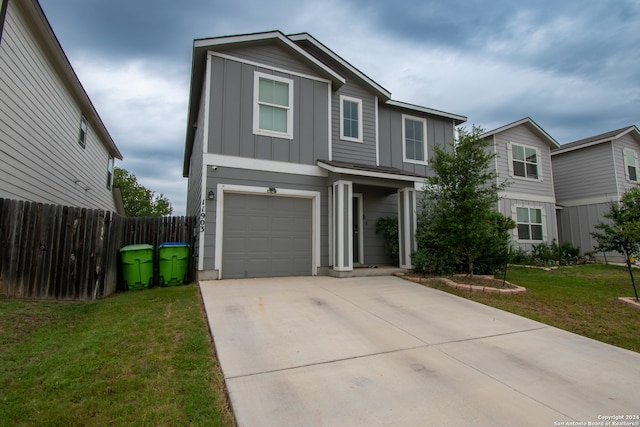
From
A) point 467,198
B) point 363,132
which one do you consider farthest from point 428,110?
point 467,198

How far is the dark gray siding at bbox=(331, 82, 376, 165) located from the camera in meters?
9.59

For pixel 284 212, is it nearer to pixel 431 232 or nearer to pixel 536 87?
pixel 431 232

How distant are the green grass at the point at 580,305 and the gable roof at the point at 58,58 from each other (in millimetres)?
10569

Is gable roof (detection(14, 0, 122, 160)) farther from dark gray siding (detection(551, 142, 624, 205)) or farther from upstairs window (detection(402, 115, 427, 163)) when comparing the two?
dark gray siding (detection(551, 142, 624, 205))

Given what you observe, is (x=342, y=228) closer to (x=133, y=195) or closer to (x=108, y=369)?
(x=108, y=369)

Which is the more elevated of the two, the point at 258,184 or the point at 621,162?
the point at 621,162

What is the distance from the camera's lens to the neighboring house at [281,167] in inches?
303

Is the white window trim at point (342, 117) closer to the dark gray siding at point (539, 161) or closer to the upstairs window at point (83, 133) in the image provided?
the dark gray siding at point (539, 161)

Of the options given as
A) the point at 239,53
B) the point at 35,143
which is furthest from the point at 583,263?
the point at 35,143

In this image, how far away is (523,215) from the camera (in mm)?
14164

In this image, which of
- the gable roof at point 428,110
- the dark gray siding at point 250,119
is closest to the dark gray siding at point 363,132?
the dark gray siding at point 250,119

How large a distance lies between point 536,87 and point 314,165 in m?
13.4

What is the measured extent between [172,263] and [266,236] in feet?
7.51

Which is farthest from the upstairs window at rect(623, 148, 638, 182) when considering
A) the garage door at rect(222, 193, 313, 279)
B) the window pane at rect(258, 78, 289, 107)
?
the window pane at rect(258, 78, 289, 107)
